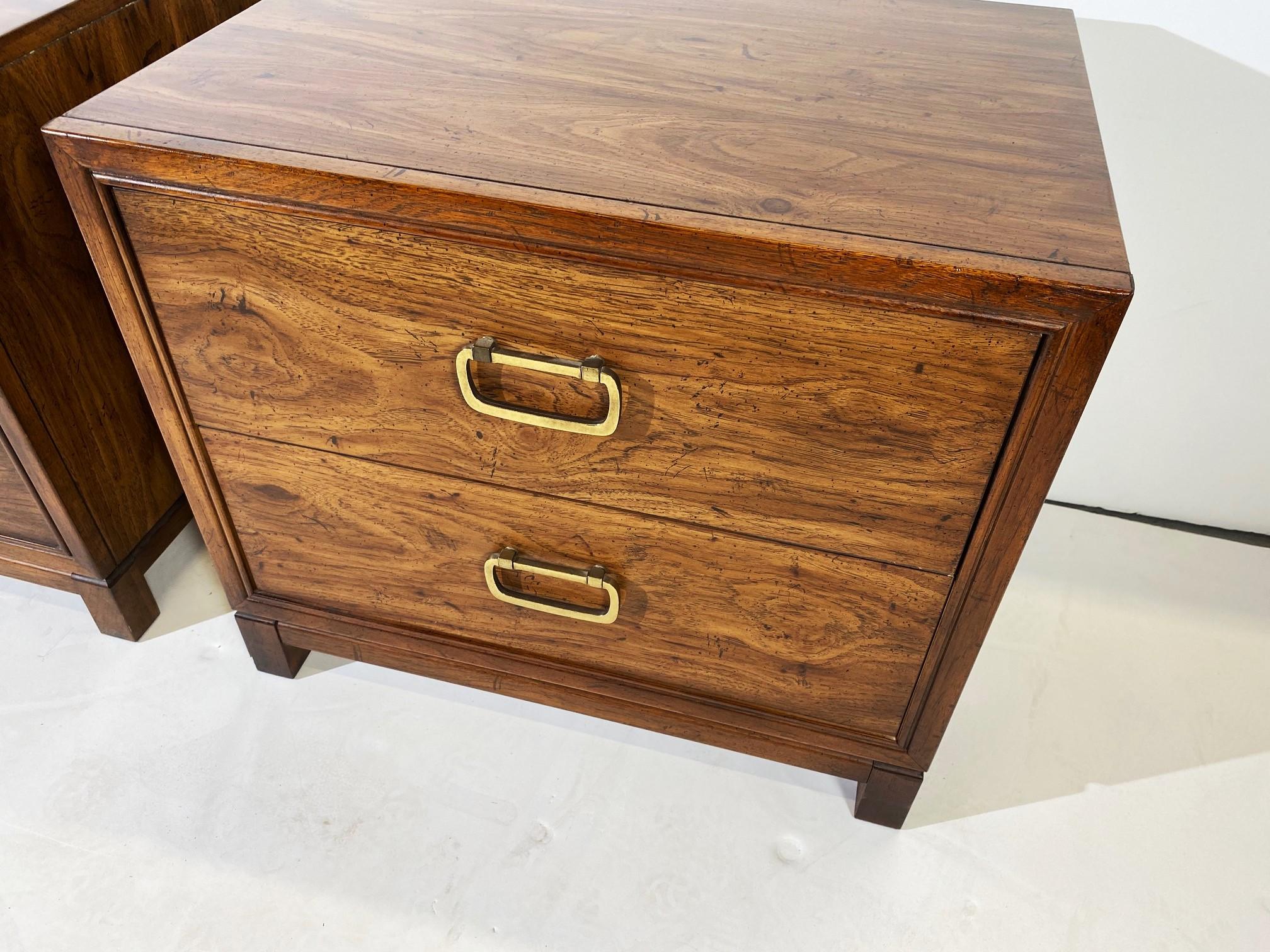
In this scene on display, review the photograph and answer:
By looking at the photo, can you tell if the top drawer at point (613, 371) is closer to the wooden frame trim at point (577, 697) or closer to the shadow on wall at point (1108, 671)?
the wooden frame trim at point (577, 697)

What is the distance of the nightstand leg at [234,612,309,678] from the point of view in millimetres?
977

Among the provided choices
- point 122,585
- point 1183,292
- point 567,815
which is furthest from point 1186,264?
point 122,585

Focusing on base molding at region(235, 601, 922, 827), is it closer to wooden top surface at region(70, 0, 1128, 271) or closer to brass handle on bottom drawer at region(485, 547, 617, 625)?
brass handle on bottom drawer at region(485, 547, 617, 625)

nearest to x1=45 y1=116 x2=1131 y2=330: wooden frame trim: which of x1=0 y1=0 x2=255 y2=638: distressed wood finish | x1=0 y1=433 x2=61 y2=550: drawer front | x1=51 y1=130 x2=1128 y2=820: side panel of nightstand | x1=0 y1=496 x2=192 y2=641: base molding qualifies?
x1=51 y1=130 x2=1128 y2=820: side panel of nightstand

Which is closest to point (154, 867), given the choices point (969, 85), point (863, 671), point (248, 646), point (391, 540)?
point (248, 646)

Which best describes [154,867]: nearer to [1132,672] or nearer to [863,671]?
[863,671]

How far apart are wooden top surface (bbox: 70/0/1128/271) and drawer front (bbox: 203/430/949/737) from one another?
0.27m

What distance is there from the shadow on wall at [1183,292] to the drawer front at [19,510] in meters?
1.17

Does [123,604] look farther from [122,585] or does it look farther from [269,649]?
[269,649]

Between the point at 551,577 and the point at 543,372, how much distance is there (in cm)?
22

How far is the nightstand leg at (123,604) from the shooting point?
1.01 m

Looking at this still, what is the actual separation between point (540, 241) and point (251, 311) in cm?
26

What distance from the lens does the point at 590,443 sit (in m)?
0.72

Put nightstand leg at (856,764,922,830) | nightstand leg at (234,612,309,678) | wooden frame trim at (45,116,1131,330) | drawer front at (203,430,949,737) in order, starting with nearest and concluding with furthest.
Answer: wooden frame trim at (45,116,1131,330) < drawer front at (203,430,949,737) < nightstand leg at (856,764,922,830) < nightstand leg at (234,612,309,678)
